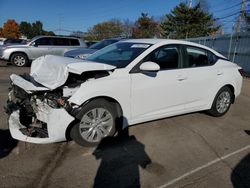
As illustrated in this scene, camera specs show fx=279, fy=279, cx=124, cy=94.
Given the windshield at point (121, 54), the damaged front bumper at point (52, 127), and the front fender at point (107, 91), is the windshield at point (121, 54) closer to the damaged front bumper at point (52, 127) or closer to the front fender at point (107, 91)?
the front fender at point (107, 91)

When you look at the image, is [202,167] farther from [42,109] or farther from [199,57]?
[199,57]

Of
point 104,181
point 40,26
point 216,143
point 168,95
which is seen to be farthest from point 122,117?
point 40,26

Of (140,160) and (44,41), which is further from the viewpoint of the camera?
(44,41)

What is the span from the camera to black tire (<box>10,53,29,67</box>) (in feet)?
48.6

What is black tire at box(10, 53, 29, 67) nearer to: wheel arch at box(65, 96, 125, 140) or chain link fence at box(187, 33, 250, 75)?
chain link fence at box(187, 33, 250, 75)

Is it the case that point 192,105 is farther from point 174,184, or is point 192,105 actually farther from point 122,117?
point 174,184

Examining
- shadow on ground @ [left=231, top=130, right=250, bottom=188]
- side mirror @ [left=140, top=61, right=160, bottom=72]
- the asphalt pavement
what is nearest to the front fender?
side mirror @ [left=140, top=61, right=160, bottom=72]

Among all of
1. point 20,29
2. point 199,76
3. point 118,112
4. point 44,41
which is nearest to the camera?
point 118,112

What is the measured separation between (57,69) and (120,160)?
165 centimetres

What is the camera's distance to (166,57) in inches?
199

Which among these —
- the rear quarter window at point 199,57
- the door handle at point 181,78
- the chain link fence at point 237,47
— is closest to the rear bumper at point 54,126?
the door handle at point 181,78

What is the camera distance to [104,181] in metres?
3.37

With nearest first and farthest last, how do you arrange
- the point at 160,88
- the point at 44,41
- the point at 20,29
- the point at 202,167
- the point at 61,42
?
1. the point at 202,167
2. the point at 160,88
3. the point at 44,41
4. the point at 61,42
5. the point at 20,29

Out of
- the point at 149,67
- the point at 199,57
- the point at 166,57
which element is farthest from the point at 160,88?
the point at 199,57
